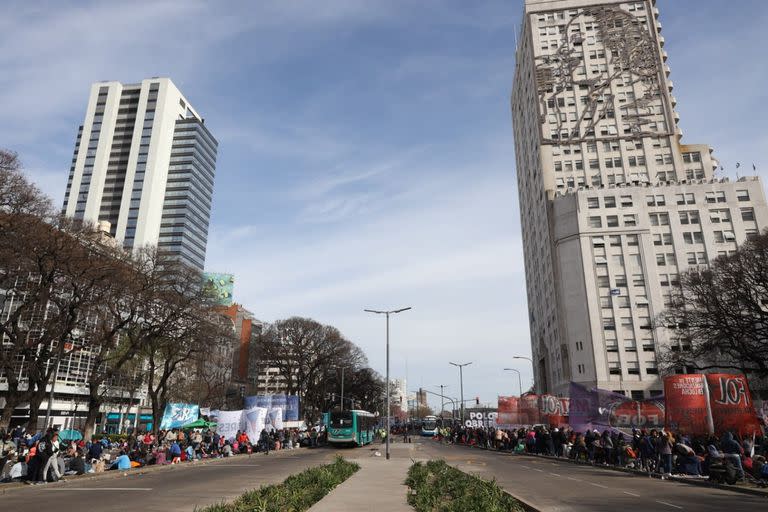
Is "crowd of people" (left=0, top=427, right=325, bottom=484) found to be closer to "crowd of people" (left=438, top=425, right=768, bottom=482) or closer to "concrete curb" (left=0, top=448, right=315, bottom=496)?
"concrete curb" (left=0, top=448, right=315, bottom=496)

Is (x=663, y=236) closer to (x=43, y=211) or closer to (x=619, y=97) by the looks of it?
(x=619, y=97)

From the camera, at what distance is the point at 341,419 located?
159ft

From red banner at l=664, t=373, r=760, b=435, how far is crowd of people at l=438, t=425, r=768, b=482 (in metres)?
0.46

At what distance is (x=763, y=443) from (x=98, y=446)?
28314 millimetres

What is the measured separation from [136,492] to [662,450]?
19677 millimetres

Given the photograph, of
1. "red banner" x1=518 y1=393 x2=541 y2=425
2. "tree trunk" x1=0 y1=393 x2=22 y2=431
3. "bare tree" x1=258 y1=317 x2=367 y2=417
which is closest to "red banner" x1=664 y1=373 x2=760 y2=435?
"red banner" x1=518 y1=393 x2=541 y2=425

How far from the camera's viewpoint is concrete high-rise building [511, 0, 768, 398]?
236 feet

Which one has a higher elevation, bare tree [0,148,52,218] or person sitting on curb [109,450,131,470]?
bare tree [0,148,52,218]

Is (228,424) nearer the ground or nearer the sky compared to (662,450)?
nearer the sky

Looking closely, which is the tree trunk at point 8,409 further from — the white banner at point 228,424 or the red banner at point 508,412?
the red banner at point 508,412

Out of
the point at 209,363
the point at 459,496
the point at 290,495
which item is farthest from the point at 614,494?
the point at 209,363

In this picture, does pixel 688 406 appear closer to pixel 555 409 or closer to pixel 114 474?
pixel 555 409

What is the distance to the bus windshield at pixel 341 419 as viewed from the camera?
48125 millimetres

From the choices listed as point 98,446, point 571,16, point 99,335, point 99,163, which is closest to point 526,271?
point 571,16
